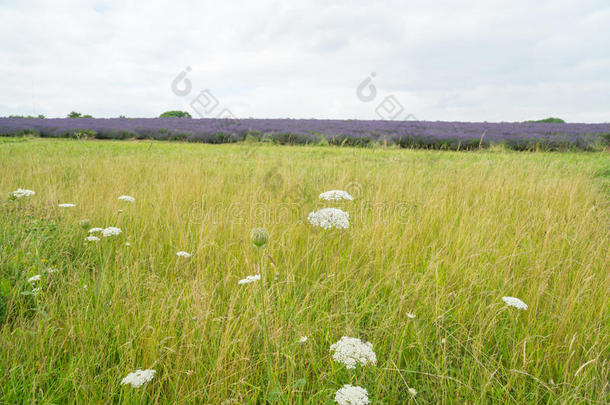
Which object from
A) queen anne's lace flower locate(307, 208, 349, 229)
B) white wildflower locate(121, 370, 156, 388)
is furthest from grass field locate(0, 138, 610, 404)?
queen anne's lace flower locate(307, 208, 349, 229)

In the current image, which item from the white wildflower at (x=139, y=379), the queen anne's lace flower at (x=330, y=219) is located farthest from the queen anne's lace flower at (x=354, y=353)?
the queen anne's lace flower at (x=330, y=219)

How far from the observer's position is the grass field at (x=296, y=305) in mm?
1299

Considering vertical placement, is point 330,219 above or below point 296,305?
above

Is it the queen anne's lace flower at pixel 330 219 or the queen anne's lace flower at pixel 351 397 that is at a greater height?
the queen anne's lace flower at pixel 330 219

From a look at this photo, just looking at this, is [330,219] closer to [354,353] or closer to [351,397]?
[354,353]

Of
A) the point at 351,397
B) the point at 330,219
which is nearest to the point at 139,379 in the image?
the point at 351,397

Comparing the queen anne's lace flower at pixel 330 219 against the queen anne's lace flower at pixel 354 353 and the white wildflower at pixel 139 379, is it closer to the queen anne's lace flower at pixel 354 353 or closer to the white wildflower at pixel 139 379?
the queen anne's lace flower at pixel 354 353

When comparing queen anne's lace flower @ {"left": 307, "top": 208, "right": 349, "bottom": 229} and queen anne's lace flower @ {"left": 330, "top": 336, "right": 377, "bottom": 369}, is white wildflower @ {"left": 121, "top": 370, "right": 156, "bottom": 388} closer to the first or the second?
queen anne's lace flower @ {"left": 330, "top": 336, "right": 377, "bottom": 369}

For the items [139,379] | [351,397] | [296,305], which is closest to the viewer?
[351,397]

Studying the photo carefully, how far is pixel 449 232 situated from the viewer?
8.27ft

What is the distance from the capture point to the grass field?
130 cm

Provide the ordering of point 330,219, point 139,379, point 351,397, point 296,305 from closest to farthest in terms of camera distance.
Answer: point 351,397, point 139,379, point 296,305, point 330,219

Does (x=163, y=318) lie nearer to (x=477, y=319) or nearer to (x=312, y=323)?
(x=312, y=323)

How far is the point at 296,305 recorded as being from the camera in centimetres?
169
